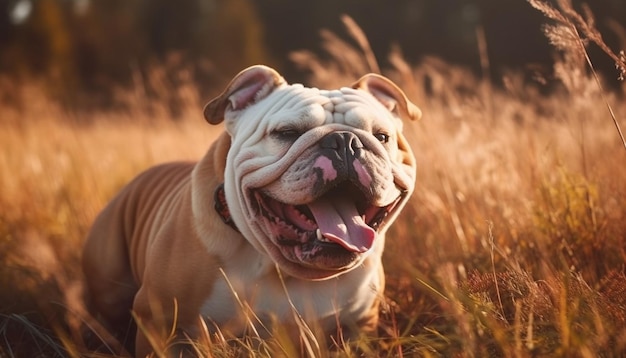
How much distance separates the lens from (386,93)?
330 centimetres

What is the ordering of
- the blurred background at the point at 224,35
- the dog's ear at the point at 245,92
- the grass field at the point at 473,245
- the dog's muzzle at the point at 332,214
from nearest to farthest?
1. the grass field at the point at 473,245
2. the dog's muzzle at the point at 332,214
3. the dog's ear at the point at 245,92
4. the blurred background at the point at 224,35

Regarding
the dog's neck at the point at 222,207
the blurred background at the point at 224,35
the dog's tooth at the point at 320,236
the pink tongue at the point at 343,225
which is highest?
the pink tongue at the point at 343,225

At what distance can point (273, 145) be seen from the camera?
2730mm

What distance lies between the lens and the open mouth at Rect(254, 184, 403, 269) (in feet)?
8.48

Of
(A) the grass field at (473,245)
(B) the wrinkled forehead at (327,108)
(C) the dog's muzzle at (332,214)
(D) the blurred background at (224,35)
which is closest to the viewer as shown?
(A) the grass field at (473,245)

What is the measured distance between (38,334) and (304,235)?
4.07 ft

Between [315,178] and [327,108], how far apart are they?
0.40 metres

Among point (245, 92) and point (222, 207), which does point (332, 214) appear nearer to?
point (222, 207)

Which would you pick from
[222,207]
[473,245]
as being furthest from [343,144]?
[473,245]

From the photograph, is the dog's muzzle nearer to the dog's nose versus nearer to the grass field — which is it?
the dog's nose

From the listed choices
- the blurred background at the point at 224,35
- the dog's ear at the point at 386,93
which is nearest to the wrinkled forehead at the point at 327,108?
the dog's ear at the point at 386,93

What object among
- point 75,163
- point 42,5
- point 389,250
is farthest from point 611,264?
point 42,5

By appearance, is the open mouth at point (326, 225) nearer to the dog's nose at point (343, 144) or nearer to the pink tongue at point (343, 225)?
the pink tongue at point (343, 225)

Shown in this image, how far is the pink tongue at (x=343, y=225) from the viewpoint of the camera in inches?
102
